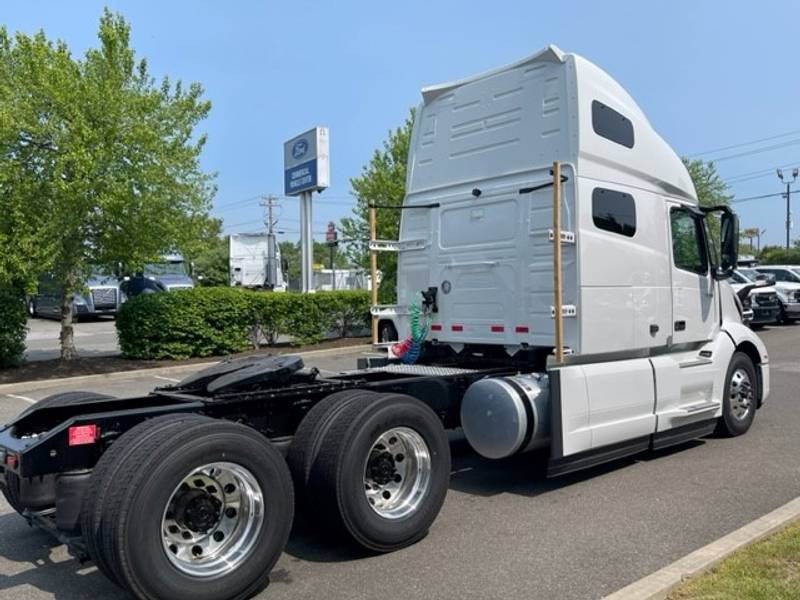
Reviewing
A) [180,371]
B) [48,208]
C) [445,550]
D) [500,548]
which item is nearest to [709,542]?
[500,548]

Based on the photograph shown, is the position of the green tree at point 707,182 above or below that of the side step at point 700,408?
above

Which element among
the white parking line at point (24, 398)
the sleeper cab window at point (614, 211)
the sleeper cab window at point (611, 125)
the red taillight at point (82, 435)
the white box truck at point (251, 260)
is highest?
the white box truck at point (251, 260)

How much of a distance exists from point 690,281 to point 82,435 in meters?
5.87

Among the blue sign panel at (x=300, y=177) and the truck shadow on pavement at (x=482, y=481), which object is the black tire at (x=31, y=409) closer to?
the truck shadow on pavement at (x=482, y=481)

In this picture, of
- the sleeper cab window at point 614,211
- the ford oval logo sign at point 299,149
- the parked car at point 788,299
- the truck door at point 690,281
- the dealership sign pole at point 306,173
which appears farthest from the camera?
the parked car at point 788,299

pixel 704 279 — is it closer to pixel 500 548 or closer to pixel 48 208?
pixel 500 548

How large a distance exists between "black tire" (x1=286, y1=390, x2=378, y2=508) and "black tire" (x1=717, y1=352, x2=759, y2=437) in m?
4.55

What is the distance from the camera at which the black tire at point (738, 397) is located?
7.62 m

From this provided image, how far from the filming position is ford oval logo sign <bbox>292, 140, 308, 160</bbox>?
2167 centimetres

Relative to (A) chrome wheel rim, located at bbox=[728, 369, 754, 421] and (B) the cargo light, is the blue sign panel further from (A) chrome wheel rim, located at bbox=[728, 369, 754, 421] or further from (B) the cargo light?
(B) the cargo light

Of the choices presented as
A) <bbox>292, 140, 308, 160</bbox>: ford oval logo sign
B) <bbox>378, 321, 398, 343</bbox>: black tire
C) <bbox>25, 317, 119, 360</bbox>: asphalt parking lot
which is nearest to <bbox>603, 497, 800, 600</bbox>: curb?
<bbox>378, 321, 398, 343</bbox>: black tire

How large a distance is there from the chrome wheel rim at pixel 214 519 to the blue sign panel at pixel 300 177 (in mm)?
17651

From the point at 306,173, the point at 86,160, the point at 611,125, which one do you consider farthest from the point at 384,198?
the point at 611,125

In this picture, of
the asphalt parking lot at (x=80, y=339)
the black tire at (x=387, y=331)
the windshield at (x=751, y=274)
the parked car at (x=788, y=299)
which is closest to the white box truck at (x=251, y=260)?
the asphalt parking lot at (x=80, y=339)
